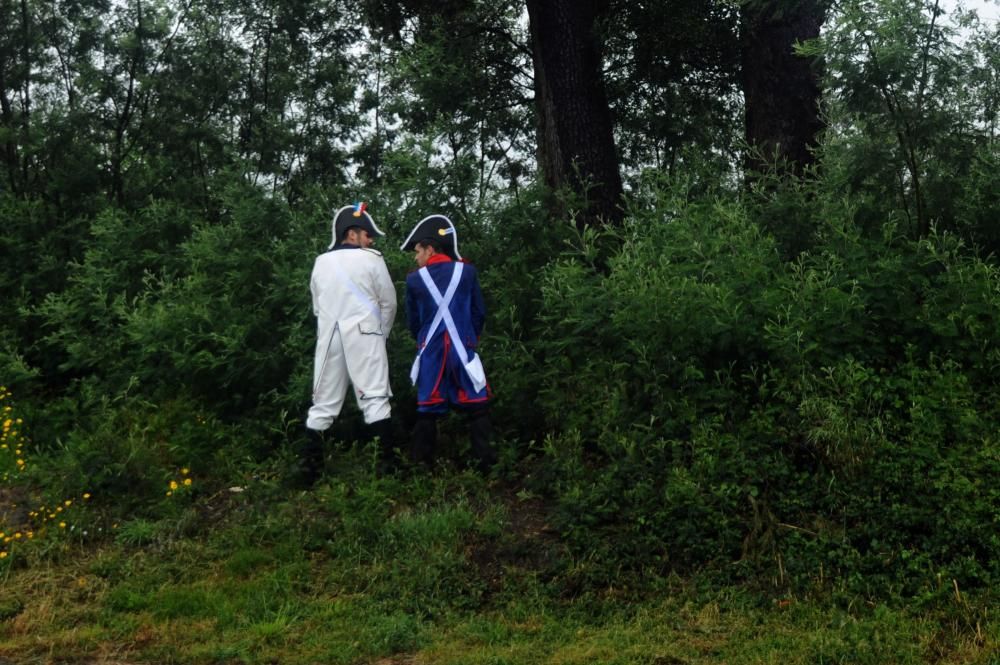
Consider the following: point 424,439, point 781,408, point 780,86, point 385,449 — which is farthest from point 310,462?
point 780,86

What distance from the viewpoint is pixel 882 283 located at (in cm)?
774

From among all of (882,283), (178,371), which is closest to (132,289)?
(178,371)

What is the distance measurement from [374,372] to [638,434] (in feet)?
7.12

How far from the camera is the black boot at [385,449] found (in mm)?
8781

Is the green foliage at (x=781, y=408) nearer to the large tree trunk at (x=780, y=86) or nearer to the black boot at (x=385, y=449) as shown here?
the black boot at (x=385, y=449)

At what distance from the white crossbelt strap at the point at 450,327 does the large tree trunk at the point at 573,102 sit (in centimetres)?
333

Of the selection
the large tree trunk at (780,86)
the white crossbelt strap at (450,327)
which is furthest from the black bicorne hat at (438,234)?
the large tree trunk at (780,86)

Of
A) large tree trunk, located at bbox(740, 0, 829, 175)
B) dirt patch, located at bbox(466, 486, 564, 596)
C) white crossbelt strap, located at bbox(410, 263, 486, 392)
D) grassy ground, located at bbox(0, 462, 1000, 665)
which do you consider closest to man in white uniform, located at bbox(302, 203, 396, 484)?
white crossbelt strap, located at bbox(410, 263, 486, 392)

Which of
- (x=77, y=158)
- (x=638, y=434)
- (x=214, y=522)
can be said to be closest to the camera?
(x=638, y=434)

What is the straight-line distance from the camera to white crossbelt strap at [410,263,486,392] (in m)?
8.56

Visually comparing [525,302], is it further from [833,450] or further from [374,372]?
[833,450]

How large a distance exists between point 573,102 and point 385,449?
4893 mm

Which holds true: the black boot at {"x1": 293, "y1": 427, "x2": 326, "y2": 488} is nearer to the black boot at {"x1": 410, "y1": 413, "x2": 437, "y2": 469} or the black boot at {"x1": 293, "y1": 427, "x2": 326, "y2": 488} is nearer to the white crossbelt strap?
the black boot at {"x1": 410, "y1": 413, "x2": 437, "y2": 469}

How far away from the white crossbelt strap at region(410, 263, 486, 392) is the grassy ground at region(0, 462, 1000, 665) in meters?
0.75
